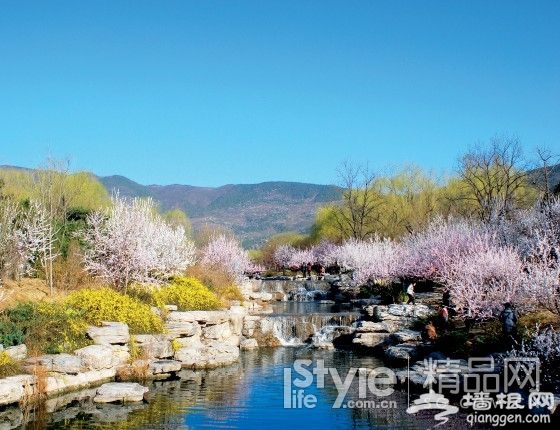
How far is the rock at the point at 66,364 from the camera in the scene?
12.5 meters

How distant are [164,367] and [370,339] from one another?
7.37 m

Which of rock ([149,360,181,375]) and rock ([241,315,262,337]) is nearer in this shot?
rock ([149,360,181,375])

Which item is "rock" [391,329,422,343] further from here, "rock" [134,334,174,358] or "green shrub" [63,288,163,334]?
"green shrub" [63,288,163,334]

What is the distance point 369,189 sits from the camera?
192 ft

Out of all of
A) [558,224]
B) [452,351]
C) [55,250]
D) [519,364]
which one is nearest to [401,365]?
[452,351]

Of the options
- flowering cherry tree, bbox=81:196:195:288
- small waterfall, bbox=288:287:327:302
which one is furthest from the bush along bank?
small waterfall, bbox=288:287:327:302

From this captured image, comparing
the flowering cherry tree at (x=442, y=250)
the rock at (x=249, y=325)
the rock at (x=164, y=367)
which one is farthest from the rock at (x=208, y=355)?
→ the flowering cherry tree at (x=442, y=250)

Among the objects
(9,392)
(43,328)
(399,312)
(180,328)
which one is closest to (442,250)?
(399,312)

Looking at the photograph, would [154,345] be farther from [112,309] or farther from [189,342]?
[189,342]

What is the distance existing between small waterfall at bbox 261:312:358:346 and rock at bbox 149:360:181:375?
668 centimetres

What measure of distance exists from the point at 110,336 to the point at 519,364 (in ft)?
28.4

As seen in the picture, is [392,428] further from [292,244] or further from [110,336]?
[292,244]

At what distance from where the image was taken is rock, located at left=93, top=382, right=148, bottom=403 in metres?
12.2

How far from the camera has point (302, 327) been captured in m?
22.1
